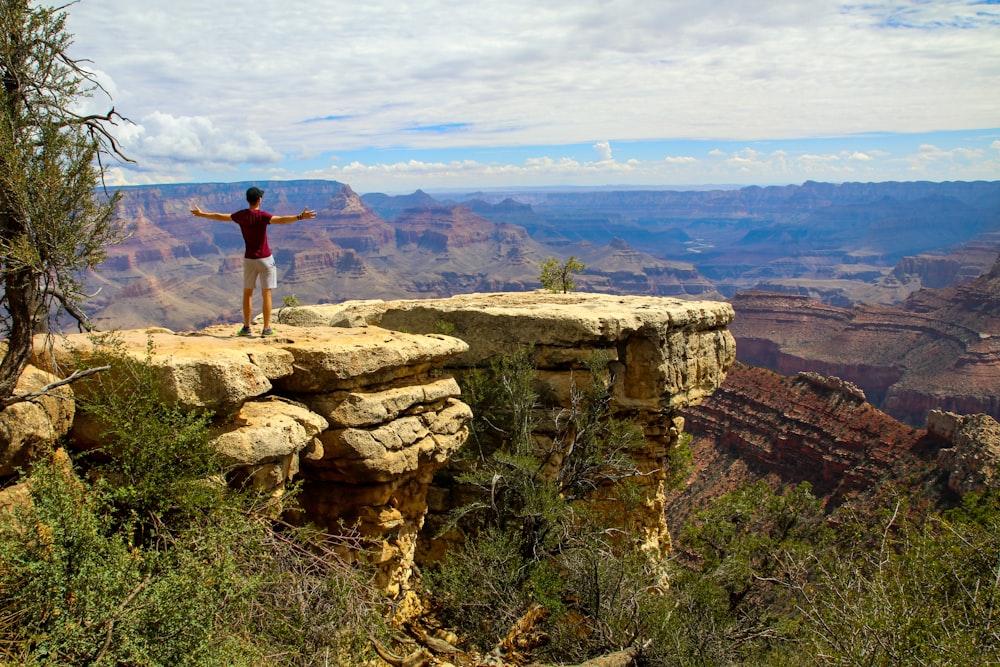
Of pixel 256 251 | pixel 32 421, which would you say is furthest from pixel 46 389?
pixel 256 251

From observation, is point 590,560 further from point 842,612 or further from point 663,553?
point 663,553

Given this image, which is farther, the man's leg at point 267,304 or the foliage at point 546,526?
the foliage at point 546,526

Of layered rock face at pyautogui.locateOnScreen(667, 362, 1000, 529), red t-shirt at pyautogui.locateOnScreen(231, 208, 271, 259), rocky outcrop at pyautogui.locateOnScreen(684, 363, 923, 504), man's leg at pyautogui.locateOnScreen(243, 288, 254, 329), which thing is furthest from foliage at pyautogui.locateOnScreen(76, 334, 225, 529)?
rocky outcrop at pyautogui.locateOnScreen(684, 363, 923, 504)

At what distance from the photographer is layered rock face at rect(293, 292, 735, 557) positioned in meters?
11.2

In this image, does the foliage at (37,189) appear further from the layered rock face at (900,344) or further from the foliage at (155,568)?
the layered rock face at (900,344)

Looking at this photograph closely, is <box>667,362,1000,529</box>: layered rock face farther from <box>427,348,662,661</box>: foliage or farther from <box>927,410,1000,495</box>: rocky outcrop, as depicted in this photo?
<box>427,348,662,661</box>: foliage

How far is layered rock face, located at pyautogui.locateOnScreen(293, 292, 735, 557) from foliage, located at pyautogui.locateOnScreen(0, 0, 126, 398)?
212 inches

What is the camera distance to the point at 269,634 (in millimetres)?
6152

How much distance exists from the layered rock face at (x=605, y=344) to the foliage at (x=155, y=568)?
4039 mm

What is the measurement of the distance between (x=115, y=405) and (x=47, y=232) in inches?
68.8

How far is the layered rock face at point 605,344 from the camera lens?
440 inches

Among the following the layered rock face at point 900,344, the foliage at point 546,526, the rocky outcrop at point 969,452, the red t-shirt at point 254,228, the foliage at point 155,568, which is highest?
the red t-shirt at point 254,228

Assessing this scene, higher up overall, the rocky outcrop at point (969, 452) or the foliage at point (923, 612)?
the foliage at point (923, 612)

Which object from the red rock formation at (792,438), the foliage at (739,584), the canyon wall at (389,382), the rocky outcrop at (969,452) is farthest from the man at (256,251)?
the red rock formation at (792,438)
